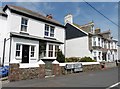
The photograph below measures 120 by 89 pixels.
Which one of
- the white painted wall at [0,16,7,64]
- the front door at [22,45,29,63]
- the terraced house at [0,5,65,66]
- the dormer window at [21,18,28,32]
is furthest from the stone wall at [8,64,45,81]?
the dormer window at [21,18,28,32]

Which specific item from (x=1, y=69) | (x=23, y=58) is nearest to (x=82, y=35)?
(x=23, y=58)

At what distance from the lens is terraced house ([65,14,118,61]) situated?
1117 inches

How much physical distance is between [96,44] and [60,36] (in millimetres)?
9523

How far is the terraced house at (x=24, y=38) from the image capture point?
610 inches

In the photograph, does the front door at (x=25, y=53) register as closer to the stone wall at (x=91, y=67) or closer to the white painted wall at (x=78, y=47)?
the stone wall at (x=91, y=67)

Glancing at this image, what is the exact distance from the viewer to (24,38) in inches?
637

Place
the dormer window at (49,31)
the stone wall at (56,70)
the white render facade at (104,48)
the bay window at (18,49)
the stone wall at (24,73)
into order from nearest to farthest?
the stone wall at (24,73) < the stone wall at (56,70) < the bay window at (18,49) < the dormer window at (49,31) < the white render facade at (104,48)

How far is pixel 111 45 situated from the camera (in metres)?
36.6

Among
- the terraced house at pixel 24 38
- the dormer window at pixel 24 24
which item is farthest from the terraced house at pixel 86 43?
the dormer window at pixel 24 24

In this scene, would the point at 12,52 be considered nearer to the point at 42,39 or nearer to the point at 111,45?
the point at 42,39

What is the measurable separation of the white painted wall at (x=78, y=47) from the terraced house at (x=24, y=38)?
9.56m

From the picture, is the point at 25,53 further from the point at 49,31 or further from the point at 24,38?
the point at 49,31

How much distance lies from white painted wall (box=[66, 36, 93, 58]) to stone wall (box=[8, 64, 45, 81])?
17085 millimetres

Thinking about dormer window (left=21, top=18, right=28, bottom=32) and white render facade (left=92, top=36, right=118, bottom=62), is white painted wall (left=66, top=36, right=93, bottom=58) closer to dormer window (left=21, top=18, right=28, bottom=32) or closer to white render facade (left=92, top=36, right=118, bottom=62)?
white render facade (left=92, top=36, right=118, bottom=62)
